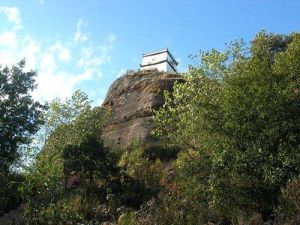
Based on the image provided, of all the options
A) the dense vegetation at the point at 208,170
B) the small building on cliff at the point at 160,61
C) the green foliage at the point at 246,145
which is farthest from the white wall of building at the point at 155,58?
the green foliage at the point at 246,145

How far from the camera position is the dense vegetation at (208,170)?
1412 centimetres

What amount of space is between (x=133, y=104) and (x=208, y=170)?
1728cm

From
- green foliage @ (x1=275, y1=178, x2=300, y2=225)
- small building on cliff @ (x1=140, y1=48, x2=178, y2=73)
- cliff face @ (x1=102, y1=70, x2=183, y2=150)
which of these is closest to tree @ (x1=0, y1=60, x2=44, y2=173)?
cliff face @ (x1=102, y1=70, x2=183, y2=150)

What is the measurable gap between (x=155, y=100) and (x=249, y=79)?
15.1 metres

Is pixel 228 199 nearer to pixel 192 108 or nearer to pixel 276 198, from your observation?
pixel 276 198

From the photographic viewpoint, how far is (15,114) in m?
21.5

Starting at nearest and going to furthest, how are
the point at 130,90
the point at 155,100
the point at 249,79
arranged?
the point at 249,79 → the point at 155,100 → the point at 130,90

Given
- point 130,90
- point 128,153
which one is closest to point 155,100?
point 130,90

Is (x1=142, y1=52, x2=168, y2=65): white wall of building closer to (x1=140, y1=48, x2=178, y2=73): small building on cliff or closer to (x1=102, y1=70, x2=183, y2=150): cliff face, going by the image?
(x1=140, y1=48, x2=178, y2=73): small building on cliff

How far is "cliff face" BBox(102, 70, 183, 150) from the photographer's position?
28656mm

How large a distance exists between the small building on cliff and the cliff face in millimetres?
12217

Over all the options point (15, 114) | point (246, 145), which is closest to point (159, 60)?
point (15, 114)

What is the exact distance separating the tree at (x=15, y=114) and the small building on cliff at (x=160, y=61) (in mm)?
28304

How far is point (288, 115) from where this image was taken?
50.3 feet
